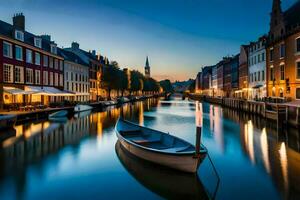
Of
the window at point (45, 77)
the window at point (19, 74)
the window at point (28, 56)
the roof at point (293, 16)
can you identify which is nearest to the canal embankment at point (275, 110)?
the roof at point (293, 16)

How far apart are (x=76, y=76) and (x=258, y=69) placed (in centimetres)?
4268

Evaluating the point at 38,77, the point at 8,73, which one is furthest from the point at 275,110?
the point at 38,77

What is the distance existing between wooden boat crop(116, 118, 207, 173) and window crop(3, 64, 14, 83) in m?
25.4

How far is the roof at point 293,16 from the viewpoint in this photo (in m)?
40.5

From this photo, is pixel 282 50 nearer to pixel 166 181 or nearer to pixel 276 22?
pixel 276 22

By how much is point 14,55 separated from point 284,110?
3849 cm

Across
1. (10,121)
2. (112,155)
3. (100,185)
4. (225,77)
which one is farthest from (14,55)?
(225,77)

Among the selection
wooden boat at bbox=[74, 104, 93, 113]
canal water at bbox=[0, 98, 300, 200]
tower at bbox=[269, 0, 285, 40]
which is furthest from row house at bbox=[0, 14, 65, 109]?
tower at bbox=[269, 0, 285, 40]

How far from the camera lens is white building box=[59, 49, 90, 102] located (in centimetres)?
6183

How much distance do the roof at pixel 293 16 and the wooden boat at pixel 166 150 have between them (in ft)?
107

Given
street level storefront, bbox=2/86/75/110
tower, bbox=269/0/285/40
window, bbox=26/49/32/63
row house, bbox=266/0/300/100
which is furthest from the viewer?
window, bbox=26/49/32/63

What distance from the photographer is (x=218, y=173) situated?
1467 cm

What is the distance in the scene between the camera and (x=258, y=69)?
5597cm

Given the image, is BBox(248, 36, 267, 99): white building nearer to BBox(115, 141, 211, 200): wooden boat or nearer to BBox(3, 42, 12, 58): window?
BBox(115, 141, 211, 200): wooden boat
